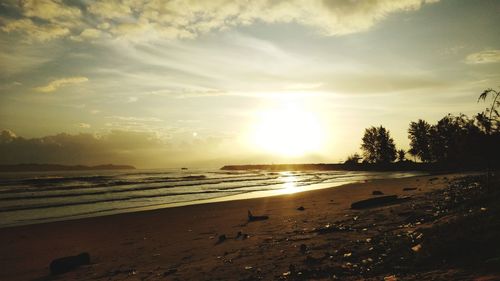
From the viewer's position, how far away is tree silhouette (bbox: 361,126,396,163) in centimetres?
10350

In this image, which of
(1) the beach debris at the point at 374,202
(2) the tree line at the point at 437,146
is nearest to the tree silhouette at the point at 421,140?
(2) the tree line at the point at 437,146

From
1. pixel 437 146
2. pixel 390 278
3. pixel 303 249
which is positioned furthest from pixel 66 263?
pixel 437 146

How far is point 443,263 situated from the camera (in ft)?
17.9

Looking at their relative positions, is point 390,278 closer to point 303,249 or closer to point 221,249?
point 303,249

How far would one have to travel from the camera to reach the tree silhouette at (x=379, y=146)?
103500mm

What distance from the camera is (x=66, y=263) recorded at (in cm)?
1011

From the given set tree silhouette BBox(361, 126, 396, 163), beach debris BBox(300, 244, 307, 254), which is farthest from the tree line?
beach debris BBox(300, 244, 307, 254)

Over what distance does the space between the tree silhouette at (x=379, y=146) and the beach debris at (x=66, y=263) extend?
10452 cm

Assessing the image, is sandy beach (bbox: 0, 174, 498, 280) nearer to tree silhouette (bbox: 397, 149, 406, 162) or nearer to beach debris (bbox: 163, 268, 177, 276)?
beach debris (bbox: 163, 268, 177, 276)

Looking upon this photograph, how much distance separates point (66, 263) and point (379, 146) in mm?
107847

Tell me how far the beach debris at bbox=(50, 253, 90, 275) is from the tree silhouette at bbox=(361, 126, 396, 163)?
343ft

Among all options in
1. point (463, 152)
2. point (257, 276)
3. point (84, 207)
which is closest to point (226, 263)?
point (257, 276)

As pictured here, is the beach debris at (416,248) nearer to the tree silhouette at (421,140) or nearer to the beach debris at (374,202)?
the beach debris at (374,202)

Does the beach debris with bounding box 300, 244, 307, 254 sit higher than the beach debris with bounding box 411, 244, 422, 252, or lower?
lower
